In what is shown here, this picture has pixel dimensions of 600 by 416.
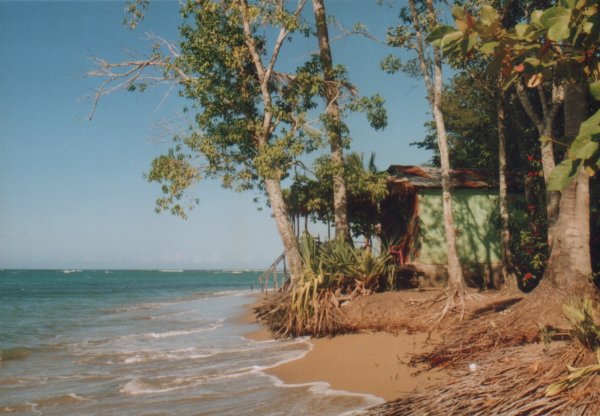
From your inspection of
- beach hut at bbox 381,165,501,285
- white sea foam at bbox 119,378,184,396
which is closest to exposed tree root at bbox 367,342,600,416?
white sea foam at bbox 119,378,184,396

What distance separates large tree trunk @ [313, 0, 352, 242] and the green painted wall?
312cm

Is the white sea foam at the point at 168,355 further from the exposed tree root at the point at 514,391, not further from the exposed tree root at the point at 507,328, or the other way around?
the exposed tree root at the point at 514,391

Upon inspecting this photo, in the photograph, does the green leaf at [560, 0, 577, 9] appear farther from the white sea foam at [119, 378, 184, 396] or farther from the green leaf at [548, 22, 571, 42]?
the white sea foam at [119, 378, 184, 396]

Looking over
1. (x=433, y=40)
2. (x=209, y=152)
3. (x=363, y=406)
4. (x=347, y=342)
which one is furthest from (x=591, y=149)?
(x=209, y=152)

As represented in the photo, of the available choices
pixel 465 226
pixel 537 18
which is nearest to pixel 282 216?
pixel 465 226

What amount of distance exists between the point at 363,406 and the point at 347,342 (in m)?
3.42

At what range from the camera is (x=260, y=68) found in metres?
11.5

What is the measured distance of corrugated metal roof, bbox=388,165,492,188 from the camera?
13.6 metres

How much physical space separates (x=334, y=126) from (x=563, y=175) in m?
9.42

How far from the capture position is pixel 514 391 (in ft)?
10.9

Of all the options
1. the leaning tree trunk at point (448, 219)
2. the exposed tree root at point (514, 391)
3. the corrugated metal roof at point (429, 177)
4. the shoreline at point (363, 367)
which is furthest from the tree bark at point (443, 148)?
the exposed tree root at point (514, 391)

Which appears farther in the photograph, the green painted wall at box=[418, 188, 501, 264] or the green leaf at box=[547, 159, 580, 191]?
the green painted wall at box=[418, 188, 501, 264]

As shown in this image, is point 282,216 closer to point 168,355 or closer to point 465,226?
point 168,355

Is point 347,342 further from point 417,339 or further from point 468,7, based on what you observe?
point 468,7
